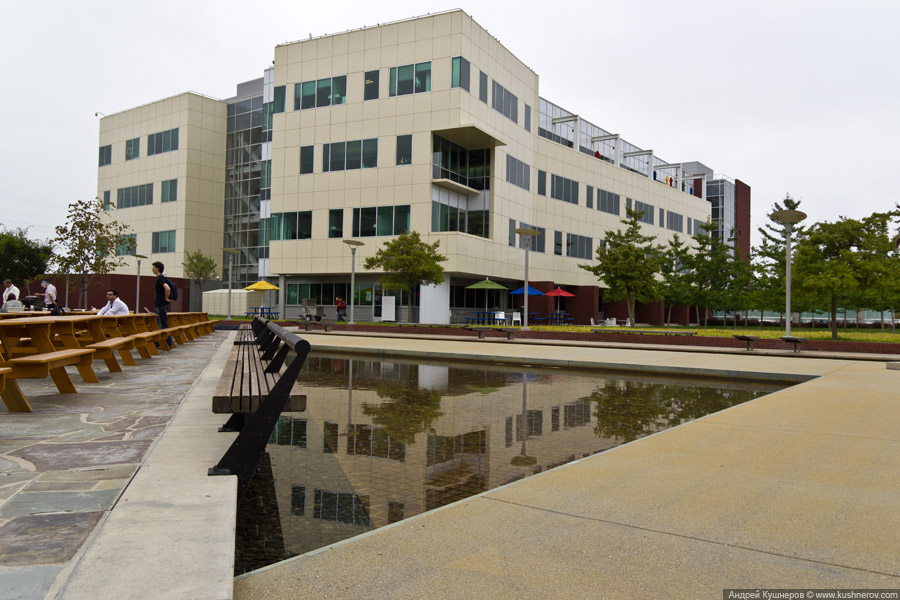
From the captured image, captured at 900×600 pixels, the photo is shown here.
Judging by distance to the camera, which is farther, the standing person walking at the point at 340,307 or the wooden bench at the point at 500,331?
the standing person walking at the point at 340,307

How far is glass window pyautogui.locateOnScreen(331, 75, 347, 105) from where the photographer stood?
42.2 metres

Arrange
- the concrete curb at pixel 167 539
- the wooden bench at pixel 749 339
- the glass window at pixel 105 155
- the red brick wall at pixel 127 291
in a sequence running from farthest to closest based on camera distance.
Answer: the glass window at pixel 105 155
the red brick wall at pixel 127 291
the wooden bench at pixel 749 339
the concrete curb at pixel 167 539

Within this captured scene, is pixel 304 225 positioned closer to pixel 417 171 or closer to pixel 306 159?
pixel 306 159

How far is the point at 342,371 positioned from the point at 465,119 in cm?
2764

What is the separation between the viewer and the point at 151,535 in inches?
120

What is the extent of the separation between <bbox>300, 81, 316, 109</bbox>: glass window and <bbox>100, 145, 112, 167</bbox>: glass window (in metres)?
30.0

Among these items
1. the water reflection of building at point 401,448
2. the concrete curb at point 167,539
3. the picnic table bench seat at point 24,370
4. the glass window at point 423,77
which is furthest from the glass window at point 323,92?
the concrete curb at point 167,539

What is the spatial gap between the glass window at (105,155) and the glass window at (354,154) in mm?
34450

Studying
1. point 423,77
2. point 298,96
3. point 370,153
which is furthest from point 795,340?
point 298,96

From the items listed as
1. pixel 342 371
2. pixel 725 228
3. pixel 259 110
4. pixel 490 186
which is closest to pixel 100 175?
pixel 259 110

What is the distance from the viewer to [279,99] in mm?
44844

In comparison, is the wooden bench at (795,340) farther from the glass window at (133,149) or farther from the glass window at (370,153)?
the glass window at (133,149)

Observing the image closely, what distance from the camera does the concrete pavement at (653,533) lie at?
2.86 m

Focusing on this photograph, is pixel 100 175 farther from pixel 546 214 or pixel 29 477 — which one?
pixel 29 477
